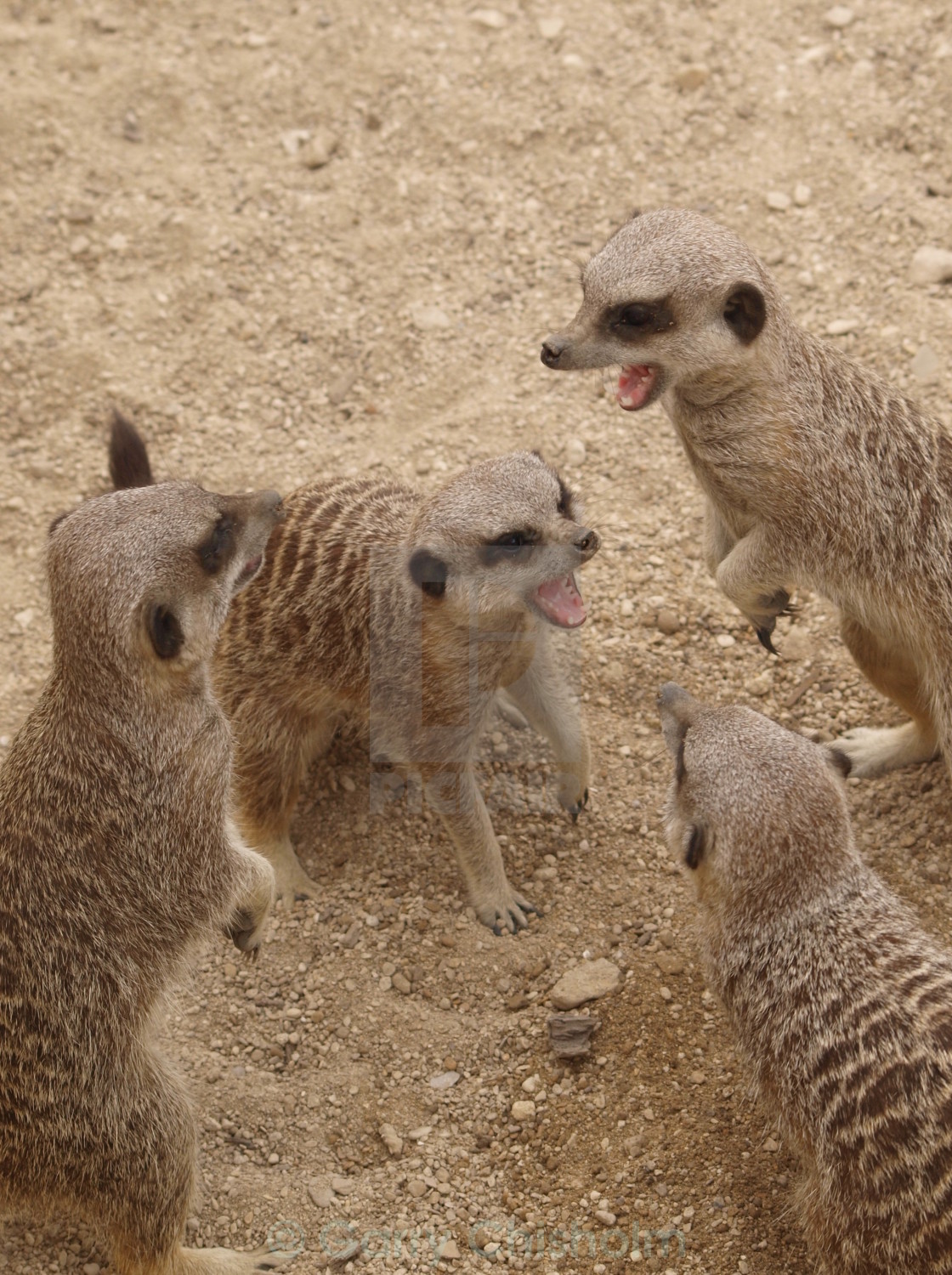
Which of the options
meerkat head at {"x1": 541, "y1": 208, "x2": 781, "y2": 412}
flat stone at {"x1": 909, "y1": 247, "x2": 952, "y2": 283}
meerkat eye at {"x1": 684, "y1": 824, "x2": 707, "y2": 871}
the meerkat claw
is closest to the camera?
meerkat eye at {"x1": 684, "y1": 824, "x2": 707, "y2": 871}

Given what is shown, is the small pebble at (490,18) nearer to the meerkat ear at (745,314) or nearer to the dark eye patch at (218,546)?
the meerkat ear at (745,314)

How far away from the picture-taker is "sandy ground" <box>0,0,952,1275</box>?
290 centimetres

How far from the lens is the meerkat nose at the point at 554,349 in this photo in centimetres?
303

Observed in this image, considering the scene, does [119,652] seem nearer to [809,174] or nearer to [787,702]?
[787,702]

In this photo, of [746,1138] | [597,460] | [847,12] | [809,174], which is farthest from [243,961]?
[847,12]

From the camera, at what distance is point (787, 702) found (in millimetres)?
3660

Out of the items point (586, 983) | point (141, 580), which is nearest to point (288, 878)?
point (586, 983)

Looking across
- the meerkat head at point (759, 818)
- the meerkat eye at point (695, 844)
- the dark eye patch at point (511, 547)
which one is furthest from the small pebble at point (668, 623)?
the meerkat eye at point (695, 844)

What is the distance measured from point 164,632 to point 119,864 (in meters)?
0.48

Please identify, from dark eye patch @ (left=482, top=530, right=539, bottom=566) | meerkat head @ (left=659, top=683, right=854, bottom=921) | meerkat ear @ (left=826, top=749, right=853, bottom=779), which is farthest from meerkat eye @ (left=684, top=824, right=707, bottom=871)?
dark eye patch @ (left=482, top=530, right=539, bottom=566)

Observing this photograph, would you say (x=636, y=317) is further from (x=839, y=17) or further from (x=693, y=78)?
(x=839, y=17)

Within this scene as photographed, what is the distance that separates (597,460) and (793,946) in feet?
6.61

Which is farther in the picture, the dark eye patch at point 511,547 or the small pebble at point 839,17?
the small pebble at point 839,17

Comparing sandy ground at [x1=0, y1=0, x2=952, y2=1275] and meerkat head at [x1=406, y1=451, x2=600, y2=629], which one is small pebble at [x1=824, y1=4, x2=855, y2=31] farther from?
meerkat head at [x1=406, y1=451, x2=600, y2=629]
